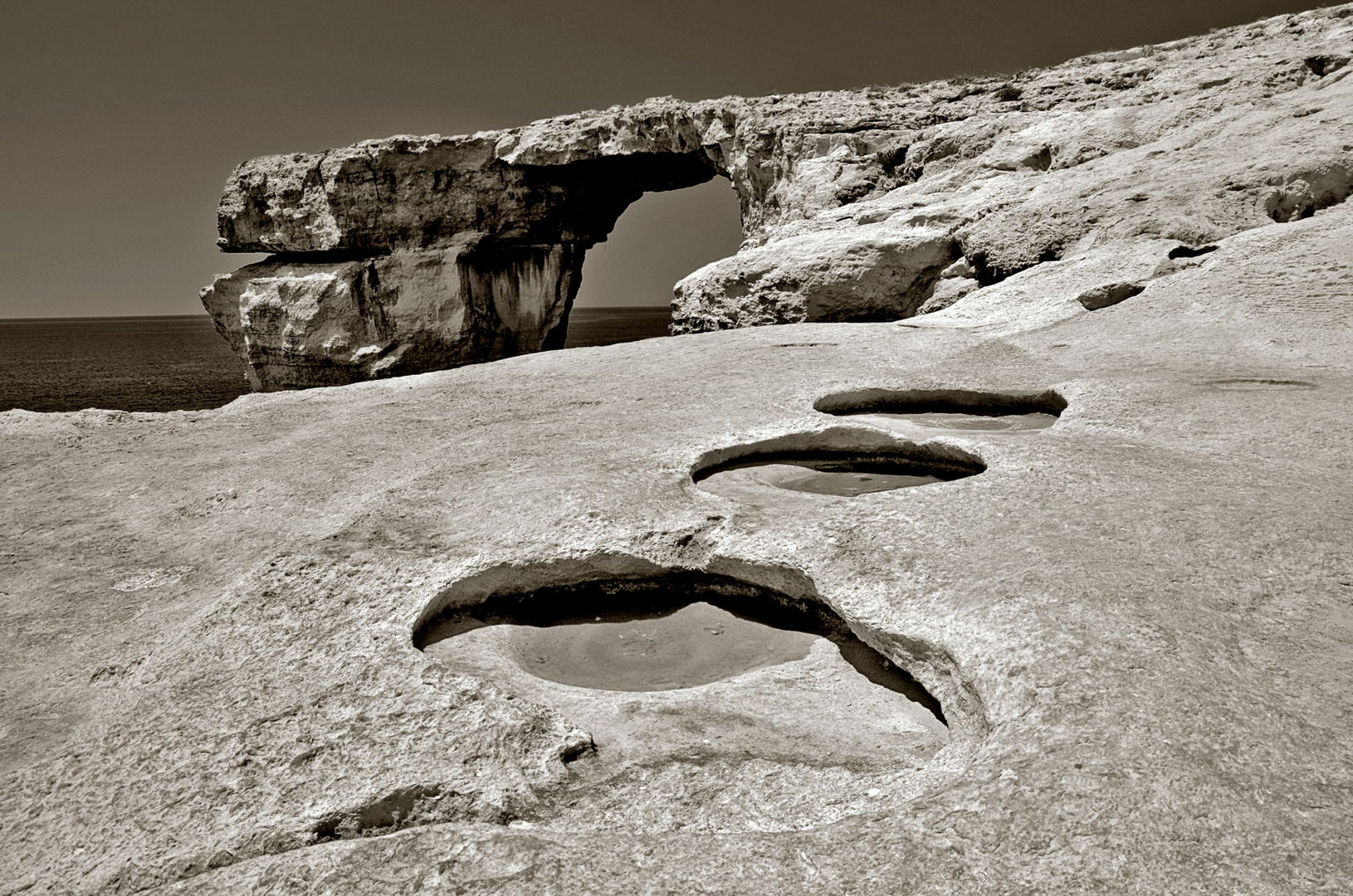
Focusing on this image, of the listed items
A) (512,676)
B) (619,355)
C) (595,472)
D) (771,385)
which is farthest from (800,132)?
(512,676)

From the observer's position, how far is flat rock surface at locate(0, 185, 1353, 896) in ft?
6.13

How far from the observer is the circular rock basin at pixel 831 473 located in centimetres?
453

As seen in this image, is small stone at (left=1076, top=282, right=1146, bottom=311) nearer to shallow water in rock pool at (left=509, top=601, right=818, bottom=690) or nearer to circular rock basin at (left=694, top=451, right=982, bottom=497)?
circular rock basin at (left=694, top=451, right=982, bottom=497)

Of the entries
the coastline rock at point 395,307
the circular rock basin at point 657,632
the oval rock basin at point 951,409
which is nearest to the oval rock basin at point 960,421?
the oval rock basin at point 951,409

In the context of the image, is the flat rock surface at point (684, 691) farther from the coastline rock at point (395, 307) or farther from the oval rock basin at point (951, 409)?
the coastline rock at point (395, 307)

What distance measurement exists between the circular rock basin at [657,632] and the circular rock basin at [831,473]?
0.81 meters

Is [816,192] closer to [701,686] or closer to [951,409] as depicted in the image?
[951,409]

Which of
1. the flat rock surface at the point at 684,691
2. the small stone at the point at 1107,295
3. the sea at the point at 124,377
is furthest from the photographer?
the sea at the point at 124,377

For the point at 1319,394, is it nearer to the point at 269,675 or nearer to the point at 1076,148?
the point at 269,675

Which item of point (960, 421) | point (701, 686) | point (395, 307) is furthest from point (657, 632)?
point (395, 307)

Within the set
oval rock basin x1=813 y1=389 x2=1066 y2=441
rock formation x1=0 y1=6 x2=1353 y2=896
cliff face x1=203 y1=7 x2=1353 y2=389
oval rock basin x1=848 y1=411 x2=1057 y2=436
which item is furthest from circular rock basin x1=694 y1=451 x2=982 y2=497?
cliff face x1=203 y1=7 x2=1353 y2=389

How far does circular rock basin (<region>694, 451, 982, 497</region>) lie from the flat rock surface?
13cm

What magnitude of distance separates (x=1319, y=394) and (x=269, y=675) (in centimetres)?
485

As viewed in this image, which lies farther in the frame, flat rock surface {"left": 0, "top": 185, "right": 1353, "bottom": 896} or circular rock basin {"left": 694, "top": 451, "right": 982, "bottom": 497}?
circular rock basin {"left": 694, "top": 451, "right": 982, "bottom": 497}
